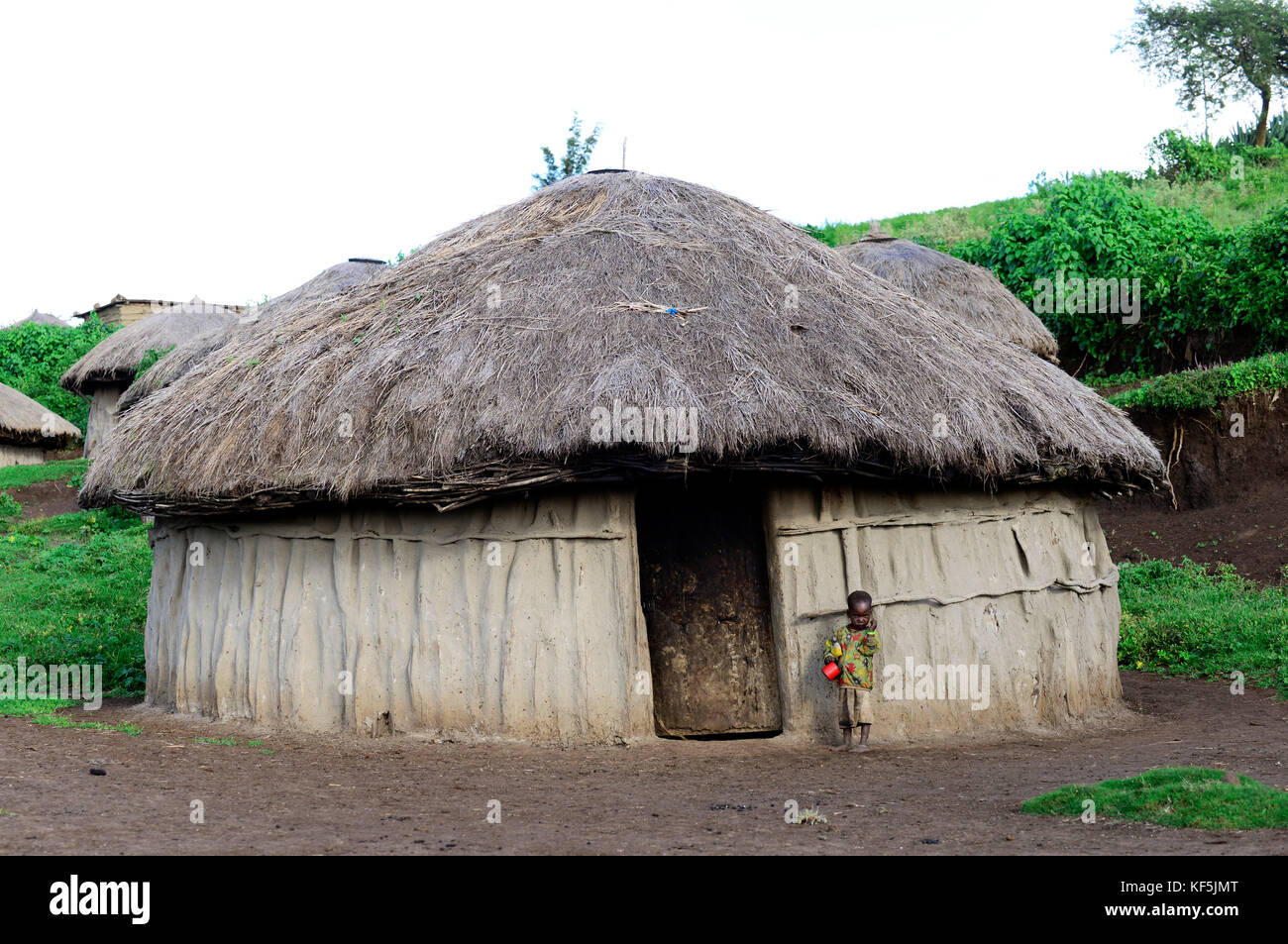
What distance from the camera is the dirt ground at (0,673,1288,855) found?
4.92 metres

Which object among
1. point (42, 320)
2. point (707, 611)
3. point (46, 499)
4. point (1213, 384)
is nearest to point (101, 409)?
point (46, 499)

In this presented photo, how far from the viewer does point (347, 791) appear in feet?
20.3

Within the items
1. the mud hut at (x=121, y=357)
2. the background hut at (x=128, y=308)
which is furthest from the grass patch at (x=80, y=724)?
the background hut at (x=128, y=308)

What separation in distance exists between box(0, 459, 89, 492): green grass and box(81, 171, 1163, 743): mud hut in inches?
486

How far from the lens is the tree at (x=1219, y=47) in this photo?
1220 inches

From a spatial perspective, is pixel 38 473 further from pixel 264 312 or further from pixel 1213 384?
pixel 1213 384

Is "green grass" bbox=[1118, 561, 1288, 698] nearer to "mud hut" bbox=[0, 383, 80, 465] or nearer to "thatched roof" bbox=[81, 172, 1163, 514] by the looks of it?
"thatched roof" bbox=[81, 172, 1163, 514]

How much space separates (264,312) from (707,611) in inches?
307

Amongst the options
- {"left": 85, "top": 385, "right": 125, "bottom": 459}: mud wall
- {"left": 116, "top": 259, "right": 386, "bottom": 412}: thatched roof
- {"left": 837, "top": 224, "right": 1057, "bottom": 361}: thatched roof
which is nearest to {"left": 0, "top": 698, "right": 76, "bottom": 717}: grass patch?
{"left": 116, "top": 259, "right": 386, "bottom": 412}: thatched roof

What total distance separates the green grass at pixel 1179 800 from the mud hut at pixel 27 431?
75.4ft

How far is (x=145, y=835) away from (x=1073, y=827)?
4022mm

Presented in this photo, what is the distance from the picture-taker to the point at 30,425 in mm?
23672

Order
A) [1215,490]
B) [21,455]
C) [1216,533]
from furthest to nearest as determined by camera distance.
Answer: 1. [21,455]
2. [1215,490]
3. [1216,533]

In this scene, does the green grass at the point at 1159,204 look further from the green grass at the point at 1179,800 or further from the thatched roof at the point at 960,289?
the green grass at the point at 1179,800
